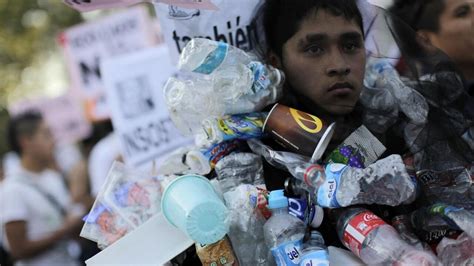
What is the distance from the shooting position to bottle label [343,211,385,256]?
172 cm

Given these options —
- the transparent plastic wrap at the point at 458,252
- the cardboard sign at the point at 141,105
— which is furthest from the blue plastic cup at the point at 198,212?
the cardboard sign at the point at 141,105

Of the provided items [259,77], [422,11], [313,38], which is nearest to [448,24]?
[422,11]

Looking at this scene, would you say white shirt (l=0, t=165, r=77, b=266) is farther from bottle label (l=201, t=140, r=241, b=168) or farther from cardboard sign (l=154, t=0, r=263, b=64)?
bottle label (l=201, t=140, r=241, b=168)

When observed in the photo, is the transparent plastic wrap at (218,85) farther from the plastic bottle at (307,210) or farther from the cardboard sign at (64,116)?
the cardboard sign at (64,116)

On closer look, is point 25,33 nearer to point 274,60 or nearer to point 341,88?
point 274,60

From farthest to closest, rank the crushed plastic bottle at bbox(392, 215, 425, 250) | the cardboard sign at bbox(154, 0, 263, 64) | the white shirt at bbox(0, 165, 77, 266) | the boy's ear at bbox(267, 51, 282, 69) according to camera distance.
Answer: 1. the white shirt at bbox(0, 165, 77, 266)
2. the cardboard sign at bbox(154, 0, 263, 64)
3. the boy's ear at bbox(267, 51, 282, 69)
4. the crushed plastic bottle at bbox(392, 215, 425, 250)

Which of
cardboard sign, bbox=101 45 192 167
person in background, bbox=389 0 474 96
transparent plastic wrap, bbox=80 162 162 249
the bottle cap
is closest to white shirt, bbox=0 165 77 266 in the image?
cardboard sign, bbox=101 45 192 167

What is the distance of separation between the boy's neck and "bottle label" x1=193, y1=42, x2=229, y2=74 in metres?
3.05

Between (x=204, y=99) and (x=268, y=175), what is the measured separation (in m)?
0.33

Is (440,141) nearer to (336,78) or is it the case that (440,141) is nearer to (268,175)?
(336,78)

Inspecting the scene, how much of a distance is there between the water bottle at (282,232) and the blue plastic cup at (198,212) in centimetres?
14

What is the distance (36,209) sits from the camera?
14.2 feet

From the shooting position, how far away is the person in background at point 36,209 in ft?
13.8

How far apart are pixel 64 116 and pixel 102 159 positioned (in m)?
1.94
